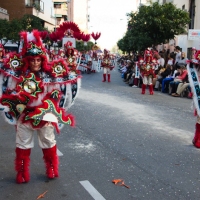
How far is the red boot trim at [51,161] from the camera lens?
14.3ft

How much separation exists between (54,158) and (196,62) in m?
3.11

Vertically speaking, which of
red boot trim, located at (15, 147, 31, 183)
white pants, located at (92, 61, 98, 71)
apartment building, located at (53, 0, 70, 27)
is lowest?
red boot trim, located at (15, 147, 31, 183)

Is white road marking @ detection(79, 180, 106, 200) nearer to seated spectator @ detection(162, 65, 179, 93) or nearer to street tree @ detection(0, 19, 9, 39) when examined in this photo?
seated spectator @ detection(162, 65, 179, 93)

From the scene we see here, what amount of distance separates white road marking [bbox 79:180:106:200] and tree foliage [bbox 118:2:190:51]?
669 inches

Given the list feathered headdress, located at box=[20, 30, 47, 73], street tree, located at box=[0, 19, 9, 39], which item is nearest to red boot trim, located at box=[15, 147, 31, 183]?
feathered headdress, located at box=[20, 30, 47, 73]

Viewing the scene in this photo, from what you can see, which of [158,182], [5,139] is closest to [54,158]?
[158,182]

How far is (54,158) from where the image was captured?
174 inches

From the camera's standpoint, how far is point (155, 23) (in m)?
20.5

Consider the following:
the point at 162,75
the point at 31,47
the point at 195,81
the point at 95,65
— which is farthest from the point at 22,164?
the point at 95,65

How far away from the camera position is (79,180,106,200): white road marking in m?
4.01

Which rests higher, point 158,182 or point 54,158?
point 54,158

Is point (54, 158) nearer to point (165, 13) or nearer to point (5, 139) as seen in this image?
point (5, 139)

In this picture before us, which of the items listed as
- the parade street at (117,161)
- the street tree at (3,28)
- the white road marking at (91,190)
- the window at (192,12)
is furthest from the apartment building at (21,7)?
the white road marking at (91,190)

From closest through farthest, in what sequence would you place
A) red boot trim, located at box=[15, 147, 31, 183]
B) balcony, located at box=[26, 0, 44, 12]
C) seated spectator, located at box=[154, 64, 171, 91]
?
red boot trim, located at box=[15, 147, 31, 183], seated spectator, located at box=[154, 64, 171, 91], balcony, located at box=[26, 0, 44, 12]
